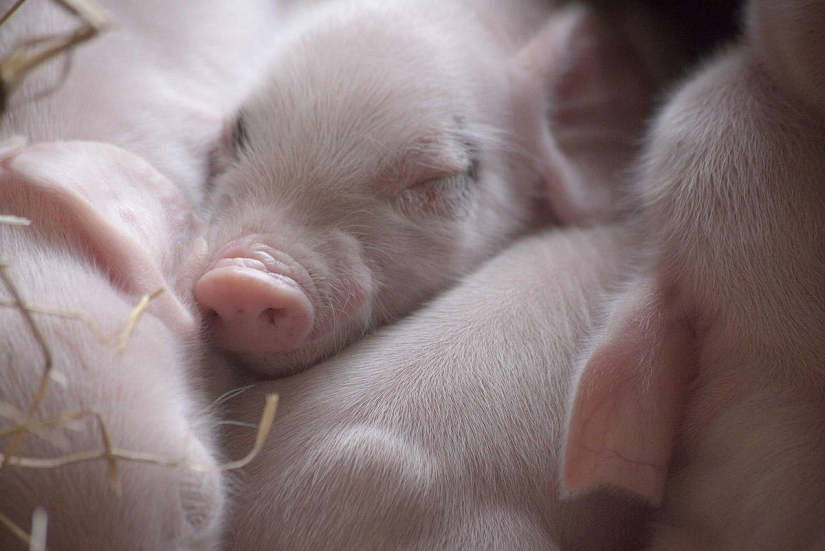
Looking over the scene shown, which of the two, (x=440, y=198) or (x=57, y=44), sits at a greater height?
(x=57, y=44)

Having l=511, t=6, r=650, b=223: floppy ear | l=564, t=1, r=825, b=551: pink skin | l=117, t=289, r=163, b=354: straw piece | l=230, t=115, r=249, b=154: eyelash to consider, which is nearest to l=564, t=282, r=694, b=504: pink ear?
l=564, t=1, r=825, b=551: pink skin

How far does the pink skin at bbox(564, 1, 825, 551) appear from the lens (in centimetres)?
110

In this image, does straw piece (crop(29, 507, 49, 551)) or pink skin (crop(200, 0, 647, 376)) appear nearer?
straw piece (crop(29, 507, 49, 551))

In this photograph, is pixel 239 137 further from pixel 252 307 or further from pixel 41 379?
pixel 41 379

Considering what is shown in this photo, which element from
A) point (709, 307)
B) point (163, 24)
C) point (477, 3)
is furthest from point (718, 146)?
point (163, 24)

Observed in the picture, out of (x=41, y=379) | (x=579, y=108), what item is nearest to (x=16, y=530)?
(x=41, y=379)

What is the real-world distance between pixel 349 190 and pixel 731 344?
2.18 ft

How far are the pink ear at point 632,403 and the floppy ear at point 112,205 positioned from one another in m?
0.59

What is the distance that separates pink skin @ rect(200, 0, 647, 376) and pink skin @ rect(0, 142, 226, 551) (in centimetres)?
14

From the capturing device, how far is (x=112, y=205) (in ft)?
3.85

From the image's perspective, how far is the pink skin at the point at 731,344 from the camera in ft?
3.62

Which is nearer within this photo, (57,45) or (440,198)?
(57,45)

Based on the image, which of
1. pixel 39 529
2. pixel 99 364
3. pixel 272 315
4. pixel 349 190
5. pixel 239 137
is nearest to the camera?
pixel 39 529

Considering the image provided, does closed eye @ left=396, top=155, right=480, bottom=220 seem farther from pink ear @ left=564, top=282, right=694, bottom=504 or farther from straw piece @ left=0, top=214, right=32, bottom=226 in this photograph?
straw piece @ left=0, top=214, right=32, bottom=226
